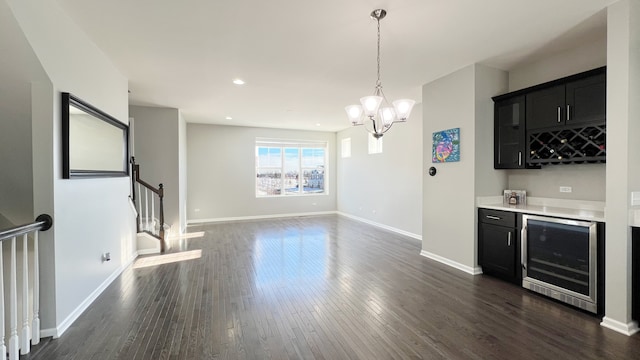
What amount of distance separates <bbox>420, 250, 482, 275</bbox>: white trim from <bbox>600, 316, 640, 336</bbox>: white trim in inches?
54.1

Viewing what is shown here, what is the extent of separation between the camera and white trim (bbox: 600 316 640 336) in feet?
7.87

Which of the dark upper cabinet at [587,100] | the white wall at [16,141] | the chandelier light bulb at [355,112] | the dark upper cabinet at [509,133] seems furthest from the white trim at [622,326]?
the white wall at [16,141]

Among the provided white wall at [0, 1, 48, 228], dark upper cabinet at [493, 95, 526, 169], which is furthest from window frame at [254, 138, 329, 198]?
dark upper cabinet at [493, 95, 526, 169]

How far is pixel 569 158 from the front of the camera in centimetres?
314

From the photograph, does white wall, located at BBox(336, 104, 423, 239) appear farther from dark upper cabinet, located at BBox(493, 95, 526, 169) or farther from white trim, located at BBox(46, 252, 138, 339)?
white trim, located at BBox(46, 252, 138, 339)

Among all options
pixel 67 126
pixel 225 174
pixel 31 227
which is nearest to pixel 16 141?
pixel 67 126

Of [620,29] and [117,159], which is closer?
[620,29]

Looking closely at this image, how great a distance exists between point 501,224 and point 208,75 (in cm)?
456

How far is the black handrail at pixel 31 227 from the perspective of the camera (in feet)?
6.26

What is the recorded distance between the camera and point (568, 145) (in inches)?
124

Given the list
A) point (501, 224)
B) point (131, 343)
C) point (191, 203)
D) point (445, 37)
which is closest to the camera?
point (131, 343)

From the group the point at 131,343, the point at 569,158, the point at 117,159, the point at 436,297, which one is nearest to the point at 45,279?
the point at 131,343

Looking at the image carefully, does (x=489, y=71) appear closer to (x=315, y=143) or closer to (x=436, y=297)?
(x=436, y=297)

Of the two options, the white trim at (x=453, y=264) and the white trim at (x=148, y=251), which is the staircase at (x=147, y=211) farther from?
the white trim at (x=453, y=264)
